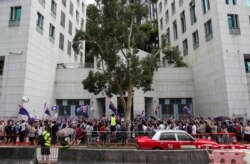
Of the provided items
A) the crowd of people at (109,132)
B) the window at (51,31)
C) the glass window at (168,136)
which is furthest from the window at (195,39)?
the glass window at (168,136)

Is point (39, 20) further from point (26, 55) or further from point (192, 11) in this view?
point (192, 11)

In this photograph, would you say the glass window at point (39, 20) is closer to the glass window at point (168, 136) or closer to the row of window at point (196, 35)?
the row of window at point (196, 35)

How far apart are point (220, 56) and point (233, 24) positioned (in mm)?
4191

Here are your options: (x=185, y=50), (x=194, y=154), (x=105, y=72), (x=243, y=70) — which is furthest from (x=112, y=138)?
(x=185, y=50)

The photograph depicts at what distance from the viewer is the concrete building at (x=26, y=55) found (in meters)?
27.5

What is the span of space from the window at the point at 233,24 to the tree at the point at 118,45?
11322 millimetres

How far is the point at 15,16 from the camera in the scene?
2953cm

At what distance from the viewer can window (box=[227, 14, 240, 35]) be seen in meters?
29.1

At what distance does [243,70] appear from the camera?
28.2 m

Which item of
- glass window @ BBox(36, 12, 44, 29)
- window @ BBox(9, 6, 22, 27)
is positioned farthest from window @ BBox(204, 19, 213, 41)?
window @ BBox(9, 6, 22, 27)

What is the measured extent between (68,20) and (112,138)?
29.2m

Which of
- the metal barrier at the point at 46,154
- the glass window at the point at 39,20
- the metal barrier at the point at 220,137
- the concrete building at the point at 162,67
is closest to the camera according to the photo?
the metal barrier at the point at 46,154

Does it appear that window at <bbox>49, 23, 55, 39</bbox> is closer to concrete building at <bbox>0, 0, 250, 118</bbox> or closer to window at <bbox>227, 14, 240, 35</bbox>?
concrete building at <bbox>0, 0, 250, 118</bbox>

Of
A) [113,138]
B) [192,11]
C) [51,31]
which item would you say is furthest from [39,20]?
[192,11]
